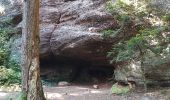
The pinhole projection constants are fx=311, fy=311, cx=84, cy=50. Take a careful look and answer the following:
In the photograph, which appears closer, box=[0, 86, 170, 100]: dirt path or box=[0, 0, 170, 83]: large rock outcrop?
box=[0, 86, 170, 100]: dirt path

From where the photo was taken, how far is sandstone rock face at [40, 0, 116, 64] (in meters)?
12.2

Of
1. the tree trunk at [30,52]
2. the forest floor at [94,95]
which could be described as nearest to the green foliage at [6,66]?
the forest floor at [94,95]

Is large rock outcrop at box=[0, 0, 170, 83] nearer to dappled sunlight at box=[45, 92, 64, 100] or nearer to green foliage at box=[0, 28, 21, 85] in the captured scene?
green foliage at box=[0, 28, 21, 85]

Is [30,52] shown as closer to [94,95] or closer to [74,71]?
[94,95]

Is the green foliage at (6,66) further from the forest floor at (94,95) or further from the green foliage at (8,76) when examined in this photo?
the forest floor at (94,95)

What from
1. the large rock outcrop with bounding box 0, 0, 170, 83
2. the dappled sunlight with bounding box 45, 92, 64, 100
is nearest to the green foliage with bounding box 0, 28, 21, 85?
the large rock outcrop with bounding box 0, 0, 170, 83

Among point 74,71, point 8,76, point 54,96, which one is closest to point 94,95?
point 54,96

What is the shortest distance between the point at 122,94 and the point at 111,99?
24.9 inches

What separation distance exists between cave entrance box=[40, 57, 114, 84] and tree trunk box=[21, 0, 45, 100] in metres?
5.61

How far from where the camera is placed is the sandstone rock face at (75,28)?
40.1 feet

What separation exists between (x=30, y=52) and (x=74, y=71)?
623cm

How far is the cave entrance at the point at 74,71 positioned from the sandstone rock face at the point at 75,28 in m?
0.81

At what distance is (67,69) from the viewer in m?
14.5

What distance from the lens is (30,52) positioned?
8391 millimetres
